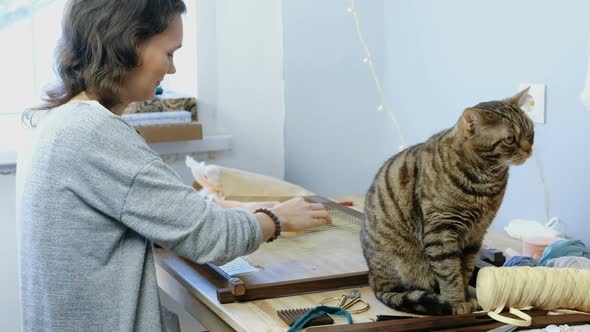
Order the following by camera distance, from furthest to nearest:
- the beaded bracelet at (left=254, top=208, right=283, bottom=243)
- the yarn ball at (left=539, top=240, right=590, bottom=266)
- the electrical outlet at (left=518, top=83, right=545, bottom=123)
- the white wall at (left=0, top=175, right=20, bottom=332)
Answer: the white wall at (left=0, top=175, right=20, bottom=332) → the electrical outlet at (left=518, top=83, right=545, bottom=123) → the yarn ball at (left=539, top=240, right=590, bottom=266) → the beaded bracelet at (left=254, top=208, right=283, bottom=243)

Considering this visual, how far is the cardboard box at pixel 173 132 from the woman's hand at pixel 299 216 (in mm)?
1044

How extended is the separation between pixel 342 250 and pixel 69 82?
0.80 meters

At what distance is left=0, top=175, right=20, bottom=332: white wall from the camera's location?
2.57 meters

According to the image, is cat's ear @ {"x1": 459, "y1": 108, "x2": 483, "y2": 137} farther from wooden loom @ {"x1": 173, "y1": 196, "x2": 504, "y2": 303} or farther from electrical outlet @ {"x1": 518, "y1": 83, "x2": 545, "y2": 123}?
electrical outlet @ {"x1": 518, "y1": 83, "x2": 545, "y2": 123}

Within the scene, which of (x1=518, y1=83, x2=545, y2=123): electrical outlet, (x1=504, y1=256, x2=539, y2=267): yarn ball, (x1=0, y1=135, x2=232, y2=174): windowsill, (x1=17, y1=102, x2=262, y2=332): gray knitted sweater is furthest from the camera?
(x1=0, y1=135, x2=232, y2=174): windowsill

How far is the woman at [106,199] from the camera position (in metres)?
1.40

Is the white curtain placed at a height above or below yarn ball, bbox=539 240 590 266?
above

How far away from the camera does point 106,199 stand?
140 centimetres

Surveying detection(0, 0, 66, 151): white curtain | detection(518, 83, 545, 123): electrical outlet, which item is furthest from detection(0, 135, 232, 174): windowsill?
detection(518, 83, 545, 123): electrical outlet

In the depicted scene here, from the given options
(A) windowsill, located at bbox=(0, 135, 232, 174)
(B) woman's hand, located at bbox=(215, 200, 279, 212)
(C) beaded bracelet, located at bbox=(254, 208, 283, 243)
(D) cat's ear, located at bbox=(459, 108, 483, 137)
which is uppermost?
(D) cat's ear, located at bbox=(459, 108, 483, 137)

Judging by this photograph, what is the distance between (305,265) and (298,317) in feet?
1.20

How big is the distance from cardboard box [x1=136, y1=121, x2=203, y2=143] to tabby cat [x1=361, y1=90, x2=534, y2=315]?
1122mm

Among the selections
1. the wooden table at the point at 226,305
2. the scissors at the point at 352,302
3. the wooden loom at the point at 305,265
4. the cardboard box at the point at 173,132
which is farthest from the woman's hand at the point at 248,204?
the scissors at the point at 352,302

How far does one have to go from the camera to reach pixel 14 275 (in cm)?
262
